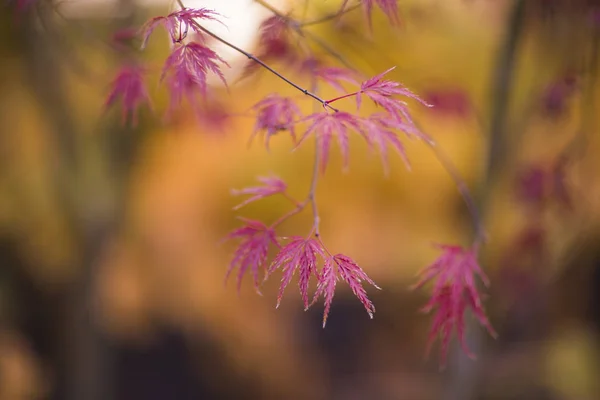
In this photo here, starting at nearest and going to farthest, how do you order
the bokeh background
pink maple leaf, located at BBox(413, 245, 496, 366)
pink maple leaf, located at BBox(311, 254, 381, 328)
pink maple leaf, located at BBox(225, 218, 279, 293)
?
pink maple leaf, located at BBox(311, 254, 381, 328) < pink maple leaf, located at BBox(225, 218, 279, 293) < pink maple leaf, located at BBox(413, 245, 496, 366) < the bokeh background

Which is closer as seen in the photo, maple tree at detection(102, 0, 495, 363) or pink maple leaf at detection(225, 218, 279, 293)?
maple tree at detection(102, 0, 495, 363)

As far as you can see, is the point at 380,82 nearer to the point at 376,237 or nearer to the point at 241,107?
the point at 241,107

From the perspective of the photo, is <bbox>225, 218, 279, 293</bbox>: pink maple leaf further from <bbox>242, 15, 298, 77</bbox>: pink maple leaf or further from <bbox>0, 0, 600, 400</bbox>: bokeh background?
<bbox>0, 0, 600, 400</bbox>: bokeh background

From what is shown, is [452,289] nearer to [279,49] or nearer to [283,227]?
[279,49]

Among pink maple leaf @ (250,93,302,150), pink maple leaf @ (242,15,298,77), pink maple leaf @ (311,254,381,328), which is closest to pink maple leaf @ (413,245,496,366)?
pink maple leaf @ (311,254,381,328)

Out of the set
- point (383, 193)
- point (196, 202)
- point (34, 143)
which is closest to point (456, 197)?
point (383, 193)

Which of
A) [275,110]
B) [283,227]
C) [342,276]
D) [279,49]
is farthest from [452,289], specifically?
[283,227]

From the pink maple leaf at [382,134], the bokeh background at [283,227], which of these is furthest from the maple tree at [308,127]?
the bokeh background at [283,227]

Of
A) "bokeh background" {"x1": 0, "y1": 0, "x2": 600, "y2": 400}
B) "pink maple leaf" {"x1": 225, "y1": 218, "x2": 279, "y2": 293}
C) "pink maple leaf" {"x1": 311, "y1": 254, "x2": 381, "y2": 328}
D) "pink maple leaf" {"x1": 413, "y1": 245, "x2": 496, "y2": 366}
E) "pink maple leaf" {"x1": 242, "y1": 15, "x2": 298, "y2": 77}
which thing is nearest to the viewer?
"pink maple leaf" {"x1": 311, "y1": 254, "x2": 381, "y2": 328}
